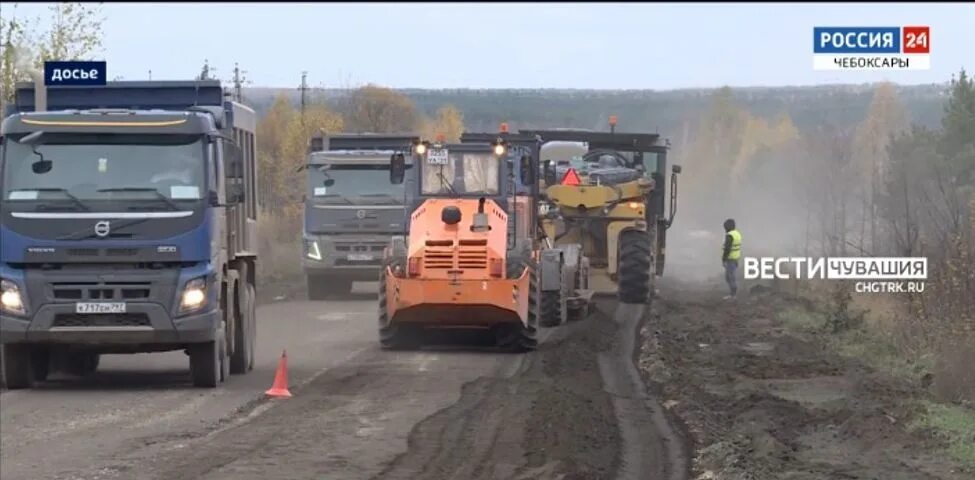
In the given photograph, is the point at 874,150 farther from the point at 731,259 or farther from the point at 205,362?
the point at 205,362

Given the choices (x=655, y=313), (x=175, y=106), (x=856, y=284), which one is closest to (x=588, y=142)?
(x=655, y=313)

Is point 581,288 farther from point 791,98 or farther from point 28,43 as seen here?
point 791,98

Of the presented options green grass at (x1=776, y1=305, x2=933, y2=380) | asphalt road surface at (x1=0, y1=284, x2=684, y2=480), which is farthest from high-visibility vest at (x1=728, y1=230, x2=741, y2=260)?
asphalt road surface at (x1=0, y1=284, x2=684, y2=480)

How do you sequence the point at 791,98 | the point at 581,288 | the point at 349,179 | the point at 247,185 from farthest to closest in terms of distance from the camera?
the point at 791,98 < the point at 349,179 < the point at 581,288 < the point at 247,185

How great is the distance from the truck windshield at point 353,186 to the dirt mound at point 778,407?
868cm

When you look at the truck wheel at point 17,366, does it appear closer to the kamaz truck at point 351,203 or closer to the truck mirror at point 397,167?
the truck mirror at point 397,167

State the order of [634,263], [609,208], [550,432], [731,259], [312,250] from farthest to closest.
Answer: [312,250] → [731,259] → [609,208] → [634,263] → [550,432]

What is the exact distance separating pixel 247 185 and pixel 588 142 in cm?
1225

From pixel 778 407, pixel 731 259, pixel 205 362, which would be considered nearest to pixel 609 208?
pixel 731 259

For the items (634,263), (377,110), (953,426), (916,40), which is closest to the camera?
(953,426)

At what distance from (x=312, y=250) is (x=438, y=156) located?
11651 mm

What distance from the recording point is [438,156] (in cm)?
2127

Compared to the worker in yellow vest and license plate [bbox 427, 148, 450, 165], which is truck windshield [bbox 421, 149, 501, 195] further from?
the worker in yellow vest

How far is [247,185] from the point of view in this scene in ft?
62.8
